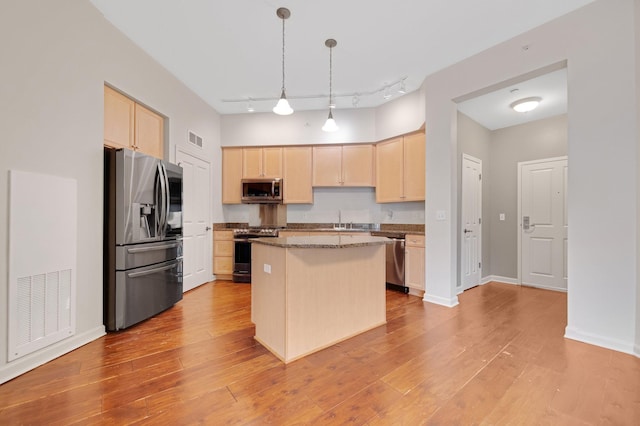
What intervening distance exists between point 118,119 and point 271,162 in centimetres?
249

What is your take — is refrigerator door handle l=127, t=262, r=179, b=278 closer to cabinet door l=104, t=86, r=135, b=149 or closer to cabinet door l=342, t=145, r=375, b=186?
cabinet door l=104, t=86, r=135, b=149

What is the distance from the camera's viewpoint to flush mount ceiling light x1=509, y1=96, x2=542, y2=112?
12.5ft

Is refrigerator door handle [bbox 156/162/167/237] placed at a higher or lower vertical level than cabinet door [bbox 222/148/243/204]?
lower

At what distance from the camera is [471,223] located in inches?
178

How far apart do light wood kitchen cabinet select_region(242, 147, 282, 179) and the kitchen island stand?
2.80 m

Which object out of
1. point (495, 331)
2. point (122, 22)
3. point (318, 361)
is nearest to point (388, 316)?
point (495, 331)

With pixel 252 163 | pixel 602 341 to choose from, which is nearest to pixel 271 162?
pixel 252 163

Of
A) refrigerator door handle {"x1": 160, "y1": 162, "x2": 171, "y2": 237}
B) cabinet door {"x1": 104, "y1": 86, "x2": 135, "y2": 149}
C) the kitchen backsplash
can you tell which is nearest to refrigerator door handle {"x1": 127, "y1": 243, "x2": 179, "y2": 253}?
refrigerator door handle {"x1": 160, "y1": 162, "x2": 171, "y2": 237}

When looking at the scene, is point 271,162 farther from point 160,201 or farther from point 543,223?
point 543,223

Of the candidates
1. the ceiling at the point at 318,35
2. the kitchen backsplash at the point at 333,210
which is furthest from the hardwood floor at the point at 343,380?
the ceiling at the point at 318,35

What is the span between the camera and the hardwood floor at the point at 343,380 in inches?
61.4

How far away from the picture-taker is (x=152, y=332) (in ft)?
8.86

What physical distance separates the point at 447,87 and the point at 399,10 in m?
1.35

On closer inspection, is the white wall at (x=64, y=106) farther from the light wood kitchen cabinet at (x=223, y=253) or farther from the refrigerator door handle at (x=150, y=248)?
the light wood kitchen cabinet at (x=223, y=253)
